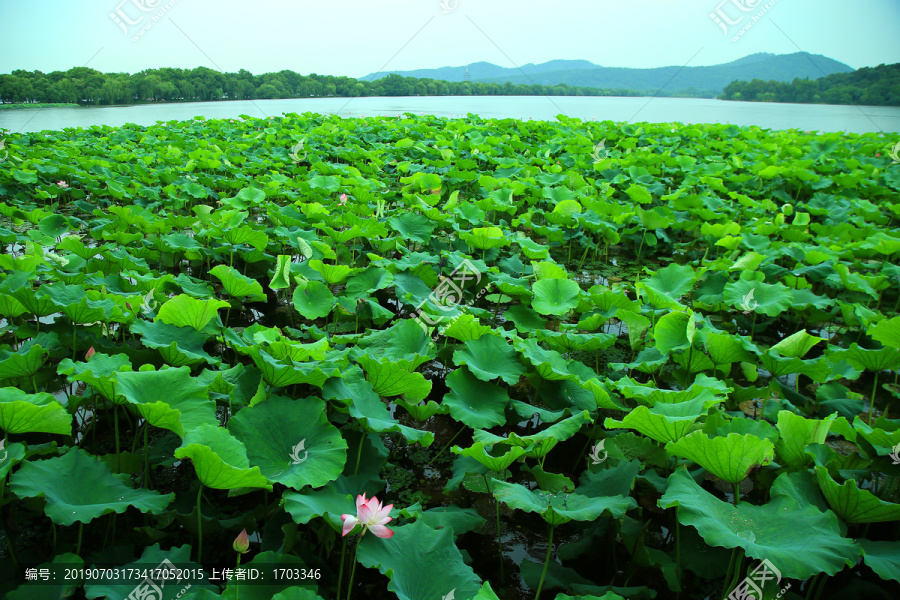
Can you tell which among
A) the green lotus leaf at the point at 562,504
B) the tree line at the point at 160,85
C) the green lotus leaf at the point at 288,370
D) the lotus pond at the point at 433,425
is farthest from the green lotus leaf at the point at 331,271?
the tree line at the point at 160,85

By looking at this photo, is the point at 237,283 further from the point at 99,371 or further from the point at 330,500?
the point at 330,500

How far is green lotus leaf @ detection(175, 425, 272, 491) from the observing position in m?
1.10

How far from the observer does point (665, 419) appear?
133cm

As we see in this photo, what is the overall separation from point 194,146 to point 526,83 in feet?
83.5

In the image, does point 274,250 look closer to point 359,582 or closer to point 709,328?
point 359,582

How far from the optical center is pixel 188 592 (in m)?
1.10

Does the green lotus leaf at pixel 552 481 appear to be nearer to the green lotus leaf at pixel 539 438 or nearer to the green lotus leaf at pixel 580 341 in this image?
the green lotus leaf at pixel 539 438

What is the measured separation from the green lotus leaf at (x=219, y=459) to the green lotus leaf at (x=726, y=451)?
1.01 m

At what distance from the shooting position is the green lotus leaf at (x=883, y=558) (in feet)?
3.52

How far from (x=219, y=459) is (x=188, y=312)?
36.6 inches

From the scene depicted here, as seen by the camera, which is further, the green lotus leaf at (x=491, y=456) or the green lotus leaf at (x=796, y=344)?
the green lotus leaf at (x=796, y=344)

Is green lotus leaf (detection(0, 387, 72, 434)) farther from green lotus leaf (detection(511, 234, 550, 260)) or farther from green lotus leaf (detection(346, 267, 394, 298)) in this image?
green lotus leaf (detection(511, 234, 550, 260))

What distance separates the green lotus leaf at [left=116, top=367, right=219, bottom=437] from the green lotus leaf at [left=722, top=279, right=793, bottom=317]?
2.49 m

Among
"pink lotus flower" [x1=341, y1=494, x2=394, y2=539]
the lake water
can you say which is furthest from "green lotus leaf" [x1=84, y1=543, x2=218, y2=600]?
the lake water
